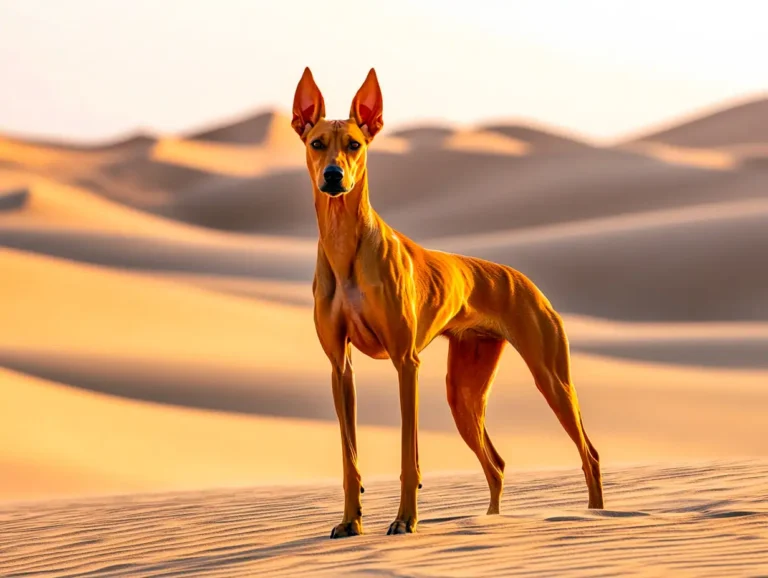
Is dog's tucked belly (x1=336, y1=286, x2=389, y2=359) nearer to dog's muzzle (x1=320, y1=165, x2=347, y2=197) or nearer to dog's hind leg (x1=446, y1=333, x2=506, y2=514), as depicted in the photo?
dog's muzzle (x1=320, y1=165, x2=347, y2=197)

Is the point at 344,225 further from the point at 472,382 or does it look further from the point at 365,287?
the point at 472,382

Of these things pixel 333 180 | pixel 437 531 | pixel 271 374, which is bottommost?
pixel 437 531

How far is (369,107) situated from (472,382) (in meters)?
1.85

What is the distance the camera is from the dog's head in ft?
21.7

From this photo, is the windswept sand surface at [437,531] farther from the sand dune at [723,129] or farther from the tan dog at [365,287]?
the sand dune at [723,129]

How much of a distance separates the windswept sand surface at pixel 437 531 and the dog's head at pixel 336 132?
1.73m

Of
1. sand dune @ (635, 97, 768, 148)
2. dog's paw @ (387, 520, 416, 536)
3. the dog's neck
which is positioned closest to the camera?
dog's paw @ (387, 520, 416, 536)

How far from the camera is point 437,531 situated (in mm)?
6711

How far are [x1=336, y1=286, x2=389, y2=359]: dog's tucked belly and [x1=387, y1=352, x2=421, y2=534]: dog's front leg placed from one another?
186 millimetres

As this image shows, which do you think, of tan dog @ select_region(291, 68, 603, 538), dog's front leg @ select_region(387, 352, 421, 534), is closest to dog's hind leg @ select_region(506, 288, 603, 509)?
tan dog @ select_region(291, 68, 603, 538)

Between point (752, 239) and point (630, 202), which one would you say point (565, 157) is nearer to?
point (630, 202)

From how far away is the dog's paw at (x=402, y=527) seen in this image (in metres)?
6.74

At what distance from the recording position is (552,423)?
18.7 metres

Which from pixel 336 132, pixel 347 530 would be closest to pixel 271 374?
pixel 347 530
